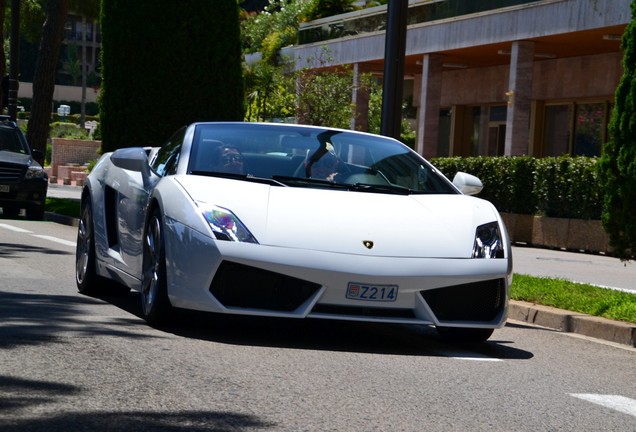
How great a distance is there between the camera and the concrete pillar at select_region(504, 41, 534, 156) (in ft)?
110

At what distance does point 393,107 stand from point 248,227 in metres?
6.04

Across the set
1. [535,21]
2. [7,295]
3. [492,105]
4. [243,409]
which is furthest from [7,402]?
[492,105]

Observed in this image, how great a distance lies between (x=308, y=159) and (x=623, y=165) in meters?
3.74

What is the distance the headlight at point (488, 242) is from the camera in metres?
8.09

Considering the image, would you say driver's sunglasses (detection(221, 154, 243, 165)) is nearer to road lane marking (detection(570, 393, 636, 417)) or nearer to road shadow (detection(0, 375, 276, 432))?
road lane marking (detection(570, 393, 636, 417))

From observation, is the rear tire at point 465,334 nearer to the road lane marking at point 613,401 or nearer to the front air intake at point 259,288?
the front air intake at point 259,288

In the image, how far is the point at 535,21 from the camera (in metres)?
32.3

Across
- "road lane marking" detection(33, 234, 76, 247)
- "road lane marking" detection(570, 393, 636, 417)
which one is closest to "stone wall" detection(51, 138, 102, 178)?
"road lane marking" detection(33, 234, 76, 247)

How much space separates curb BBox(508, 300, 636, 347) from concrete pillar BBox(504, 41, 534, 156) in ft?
74.8

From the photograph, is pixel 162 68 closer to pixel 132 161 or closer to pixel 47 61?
pixel 47 61

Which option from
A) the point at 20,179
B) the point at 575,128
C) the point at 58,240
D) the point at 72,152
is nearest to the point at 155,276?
the point at 58,240

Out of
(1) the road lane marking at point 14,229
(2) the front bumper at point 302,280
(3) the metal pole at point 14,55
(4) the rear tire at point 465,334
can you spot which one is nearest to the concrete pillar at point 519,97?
(3) the metal pole at point 14,55

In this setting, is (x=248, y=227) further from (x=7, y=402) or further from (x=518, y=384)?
(x=7, y=402)

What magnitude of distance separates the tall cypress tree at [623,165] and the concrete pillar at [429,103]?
88.5 ft
